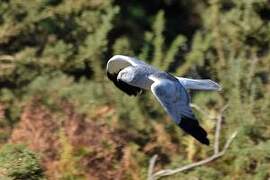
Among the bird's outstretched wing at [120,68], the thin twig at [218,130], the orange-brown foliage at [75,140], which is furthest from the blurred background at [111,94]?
the bird's outstretched wing at [120,68]

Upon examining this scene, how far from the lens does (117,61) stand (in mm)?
7812

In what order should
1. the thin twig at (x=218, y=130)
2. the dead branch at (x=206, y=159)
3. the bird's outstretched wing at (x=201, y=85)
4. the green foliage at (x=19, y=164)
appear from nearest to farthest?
the green foliage at (x=19, y=164) < the dead branch at (x=206, y=159) < the bird's outstretched wing at (x=201, y=85) < the thin twig at (x=218, y=130)

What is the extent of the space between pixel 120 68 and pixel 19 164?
5.73 feet

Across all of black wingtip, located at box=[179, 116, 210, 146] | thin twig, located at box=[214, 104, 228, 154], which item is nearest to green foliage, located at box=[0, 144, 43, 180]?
black wingtip, located at box=[179, 116, 210, 146]

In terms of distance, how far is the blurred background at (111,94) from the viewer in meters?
7.66

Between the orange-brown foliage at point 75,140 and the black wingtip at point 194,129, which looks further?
the orange-brown foliage at point 75,140

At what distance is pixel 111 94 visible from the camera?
352 inches

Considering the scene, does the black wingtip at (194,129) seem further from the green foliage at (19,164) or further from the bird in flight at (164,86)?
the green foliage at (19,164)

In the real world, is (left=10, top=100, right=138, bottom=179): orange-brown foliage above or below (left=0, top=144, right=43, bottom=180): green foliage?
below

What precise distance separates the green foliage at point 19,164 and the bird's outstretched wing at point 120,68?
57.4 inches

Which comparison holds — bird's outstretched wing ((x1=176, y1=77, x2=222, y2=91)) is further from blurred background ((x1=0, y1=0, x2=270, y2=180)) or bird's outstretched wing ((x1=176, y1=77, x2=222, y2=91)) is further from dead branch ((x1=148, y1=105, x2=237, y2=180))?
blurred background ((x1=0, y1=0, x2=270, y2=180))

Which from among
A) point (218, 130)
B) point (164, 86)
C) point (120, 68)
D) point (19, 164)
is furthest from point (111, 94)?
point (19, 164)

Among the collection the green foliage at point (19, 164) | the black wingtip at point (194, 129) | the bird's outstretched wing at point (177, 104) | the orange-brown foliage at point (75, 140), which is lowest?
the orange-brown foliage at point (75, 140)

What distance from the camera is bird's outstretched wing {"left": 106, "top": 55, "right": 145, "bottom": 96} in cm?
771
